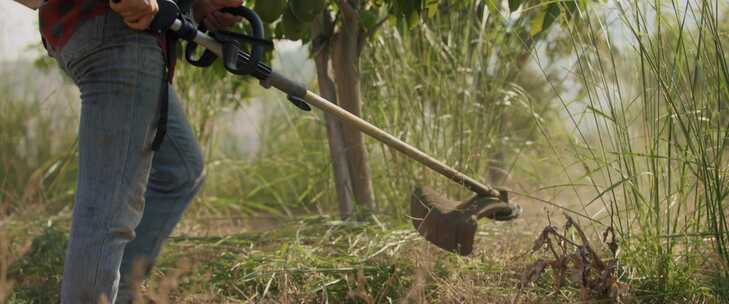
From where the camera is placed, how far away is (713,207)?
187 centimetres

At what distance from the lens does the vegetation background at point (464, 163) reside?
1.99 meters

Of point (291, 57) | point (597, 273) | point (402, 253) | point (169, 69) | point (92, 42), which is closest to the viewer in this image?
point (92, 42)

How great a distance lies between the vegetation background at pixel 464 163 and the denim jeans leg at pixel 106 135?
0.15 metres

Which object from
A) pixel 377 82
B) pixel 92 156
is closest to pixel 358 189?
Answer: pixel 377 82

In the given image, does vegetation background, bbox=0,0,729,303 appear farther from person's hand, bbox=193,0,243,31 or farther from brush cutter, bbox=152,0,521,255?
person's hand, bbox=193,0,243,31

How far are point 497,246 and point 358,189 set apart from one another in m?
0.59

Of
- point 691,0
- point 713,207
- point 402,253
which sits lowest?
point 402,253

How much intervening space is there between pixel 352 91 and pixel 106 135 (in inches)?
54.1

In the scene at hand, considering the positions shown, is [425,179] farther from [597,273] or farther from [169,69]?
[169,69]

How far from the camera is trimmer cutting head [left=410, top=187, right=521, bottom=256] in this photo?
7.31ft

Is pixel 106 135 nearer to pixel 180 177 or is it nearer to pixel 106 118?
pixel 106 118

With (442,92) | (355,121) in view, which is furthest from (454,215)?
(442,92)

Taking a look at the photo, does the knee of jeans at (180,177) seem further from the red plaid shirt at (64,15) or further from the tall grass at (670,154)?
the tall grass at (670,154)

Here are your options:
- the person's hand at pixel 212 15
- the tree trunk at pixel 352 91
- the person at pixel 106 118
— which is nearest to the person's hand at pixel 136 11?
the person at pixel 106 118
